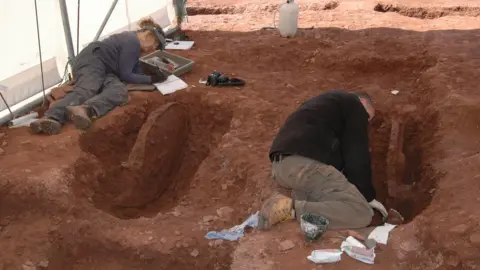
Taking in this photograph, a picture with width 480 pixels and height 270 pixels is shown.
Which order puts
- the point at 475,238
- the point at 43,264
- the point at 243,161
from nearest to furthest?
the point at 475,238 → the point at 43,264 → the point at 243,161

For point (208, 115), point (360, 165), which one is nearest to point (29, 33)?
point (208, 115)

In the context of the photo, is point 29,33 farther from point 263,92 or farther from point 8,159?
point 263,92

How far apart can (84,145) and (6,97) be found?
4.23 ft

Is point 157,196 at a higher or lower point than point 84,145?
lower

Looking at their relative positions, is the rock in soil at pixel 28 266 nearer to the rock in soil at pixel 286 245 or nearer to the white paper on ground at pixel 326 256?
the rock in soil at pixel 286 245

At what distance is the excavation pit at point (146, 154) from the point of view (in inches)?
200

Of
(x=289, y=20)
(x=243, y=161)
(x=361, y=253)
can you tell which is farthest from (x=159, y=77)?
(x=361, y=253)

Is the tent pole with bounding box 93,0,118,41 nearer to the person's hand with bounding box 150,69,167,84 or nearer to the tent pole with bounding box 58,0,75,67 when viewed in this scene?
the tent pole with bounding box 58,0,75,67

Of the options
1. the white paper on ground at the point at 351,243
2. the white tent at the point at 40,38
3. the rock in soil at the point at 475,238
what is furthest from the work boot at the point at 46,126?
the rock in soil at the point at 475,238

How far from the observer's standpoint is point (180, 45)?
7.97 meters

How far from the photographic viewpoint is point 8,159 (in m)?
4.84

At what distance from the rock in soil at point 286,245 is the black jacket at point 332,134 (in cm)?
75

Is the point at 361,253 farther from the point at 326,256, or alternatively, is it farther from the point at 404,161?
the point at 404,161

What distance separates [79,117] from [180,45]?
3.07 metres
